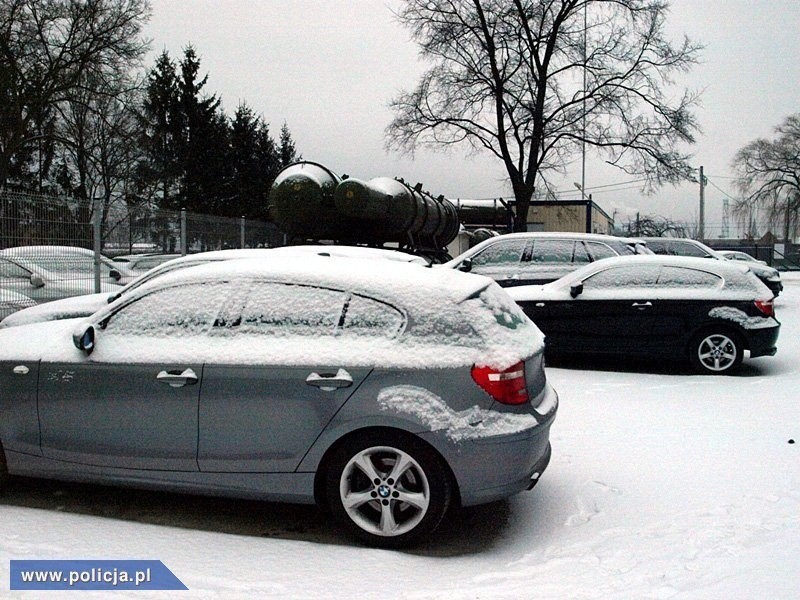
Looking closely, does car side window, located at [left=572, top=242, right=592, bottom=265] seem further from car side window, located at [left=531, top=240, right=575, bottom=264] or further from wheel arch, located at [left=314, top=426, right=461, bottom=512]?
wheel arch, located at [left=314, top=426, right=461, bottom=512]

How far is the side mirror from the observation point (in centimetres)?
459

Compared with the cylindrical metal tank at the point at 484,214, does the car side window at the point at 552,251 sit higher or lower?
lower

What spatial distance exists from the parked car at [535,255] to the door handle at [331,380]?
7.80 meters

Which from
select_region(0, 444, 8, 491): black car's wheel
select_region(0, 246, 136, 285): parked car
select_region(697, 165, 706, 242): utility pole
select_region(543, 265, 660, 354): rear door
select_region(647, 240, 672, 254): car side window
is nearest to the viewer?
select_region(0, 444, 8, 491): black car's wheel

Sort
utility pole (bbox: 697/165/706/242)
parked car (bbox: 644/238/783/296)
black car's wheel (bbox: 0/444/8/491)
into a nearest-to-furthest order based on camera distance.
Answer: black car's wheel (bbox: 0/444/8/491) < parked car (bbox: 644/238/783/296) < utility pole (bbox: 697/165/706/242)

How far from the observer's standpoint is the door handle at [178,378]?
14.4ft

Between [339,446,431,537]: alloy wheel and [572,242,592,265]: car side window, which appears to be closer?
[339,446,431,537]: alloy wheel

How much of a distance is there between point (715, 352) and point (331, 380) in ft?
22.5

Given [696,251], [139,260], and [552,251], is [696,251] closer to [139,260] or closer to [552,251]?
[552,251]

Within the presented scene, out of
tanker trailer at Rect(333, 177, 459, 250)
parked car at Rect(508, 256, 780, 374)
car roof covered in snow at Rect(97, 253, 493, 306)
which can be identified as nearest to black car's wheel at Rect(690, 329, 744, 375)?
parked car at Rect(508, 256, 780, 374)

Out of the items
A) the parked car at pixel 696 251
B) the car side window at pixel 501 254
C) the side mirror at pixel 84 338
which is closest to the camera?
the side mirror at pixel 84 338

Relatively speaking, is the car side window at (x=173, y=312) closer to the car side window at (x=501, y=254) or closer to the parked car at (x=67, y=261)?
the parked car at (x=67, y=261)

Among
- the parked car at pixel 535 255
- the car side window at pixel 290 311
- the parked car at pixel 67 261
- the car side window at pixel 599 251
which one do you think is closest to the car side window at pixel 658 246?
the parked car at pixel 535 255

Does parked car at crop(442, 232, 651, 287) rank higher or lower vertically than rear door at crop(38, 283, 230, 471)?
higher
